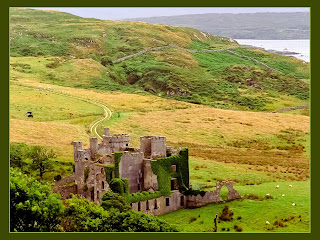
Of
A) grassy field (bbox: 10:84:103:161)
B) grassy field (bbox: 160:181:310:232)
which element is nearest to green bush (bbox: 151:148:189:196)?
grassy field (bbox: 160:181:310:232)

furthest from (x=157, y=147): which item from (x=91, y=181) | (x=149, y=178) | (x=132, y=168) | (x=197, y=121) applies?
(x=197, y=121)

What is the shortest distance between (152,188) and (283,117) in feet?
265

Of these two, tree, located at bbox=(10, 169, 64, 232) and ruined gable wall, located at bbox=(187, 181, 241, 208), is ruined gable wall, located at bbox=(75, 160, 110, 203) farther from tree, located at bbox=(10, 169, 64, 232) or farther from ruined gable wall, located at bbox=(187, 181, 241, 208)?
tree, located at bbox=(10, 169, 64, 232)

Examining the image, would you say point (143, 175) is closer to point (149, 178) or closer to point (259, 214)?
point (149, 178)

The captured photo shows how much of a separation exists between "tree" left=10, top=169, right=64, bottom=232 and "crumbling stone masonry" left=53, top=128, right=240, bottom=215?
423 inches

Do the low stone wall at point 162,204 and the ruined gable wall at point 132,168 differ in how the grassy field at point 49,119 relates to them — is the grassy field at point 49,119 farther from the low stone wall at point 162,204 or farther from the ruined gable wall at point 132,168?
the low stone wall at point 162,204

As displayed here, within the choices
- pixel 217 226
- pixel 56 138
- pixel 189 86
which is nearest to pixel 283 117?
pixel 189 86

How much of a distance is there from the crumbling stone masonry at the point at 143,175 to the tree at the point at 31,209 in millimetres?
10733

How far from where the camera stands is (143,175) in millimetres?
58062

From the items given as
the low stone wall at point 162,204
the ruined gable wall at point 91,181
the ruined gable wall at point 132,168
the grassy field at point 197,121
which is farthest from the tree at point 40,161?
the low stone wall at point 162,204

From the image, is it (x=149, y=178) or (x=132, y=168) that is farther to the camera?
(x=149, y=178)

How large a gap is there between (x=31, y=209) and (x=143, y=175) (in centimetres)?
1782

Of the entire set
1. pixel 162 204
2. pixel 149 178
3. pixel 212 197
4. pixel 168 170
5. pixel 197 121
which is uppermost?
pixel 197 121

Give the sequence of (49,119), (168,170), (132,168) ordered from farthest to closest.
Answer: (49,119), (168,170), (132,168)
